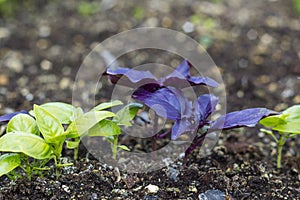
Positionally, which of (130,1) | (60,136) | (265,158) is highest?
(130,1)

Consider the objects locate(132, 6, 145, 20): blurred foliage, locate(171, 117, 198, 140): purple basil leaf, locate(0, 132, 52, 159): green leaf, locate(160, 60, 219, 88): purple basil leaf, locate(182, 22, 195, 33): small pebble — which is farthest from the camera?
locate(132, 6, 145, 20): blurred foliage

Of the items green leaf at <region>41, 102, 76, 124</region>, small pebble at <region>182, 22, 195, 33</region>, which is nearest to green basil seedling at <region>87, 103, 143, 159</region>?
green leaf at <region>41, 102, 76, 124</region>

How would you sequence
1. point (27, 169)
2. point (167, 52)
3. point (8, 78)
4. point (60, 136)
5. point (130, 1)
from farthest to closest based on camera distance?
point (130, 1)
point (167, 52)
point (8, 78)
point (27, 169)
point (60, 136)

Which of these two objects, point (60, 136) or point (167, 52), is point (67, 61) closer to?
point (167, 52)

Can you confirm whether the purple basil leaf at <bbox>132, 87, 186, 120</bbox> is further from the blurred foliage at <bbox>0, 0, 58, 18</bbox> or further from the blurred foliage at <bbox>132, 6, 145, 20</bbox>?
the blurred foliage at <bbox>0, 0, 58, 18</bbox>

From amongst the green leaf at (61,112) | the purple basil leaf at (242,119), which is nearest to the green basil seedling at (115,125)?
the green leaf at (61,112)

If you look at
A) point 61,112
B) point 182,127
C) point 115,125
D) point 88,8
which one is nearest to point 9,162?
point 61,112

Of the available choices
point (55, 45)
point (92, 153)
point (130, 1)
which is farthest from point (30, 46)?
point (92, 153)

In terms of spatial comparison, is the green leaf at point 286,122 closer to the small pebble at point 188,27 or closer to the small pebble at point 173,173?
the small pebble at point 173,173
